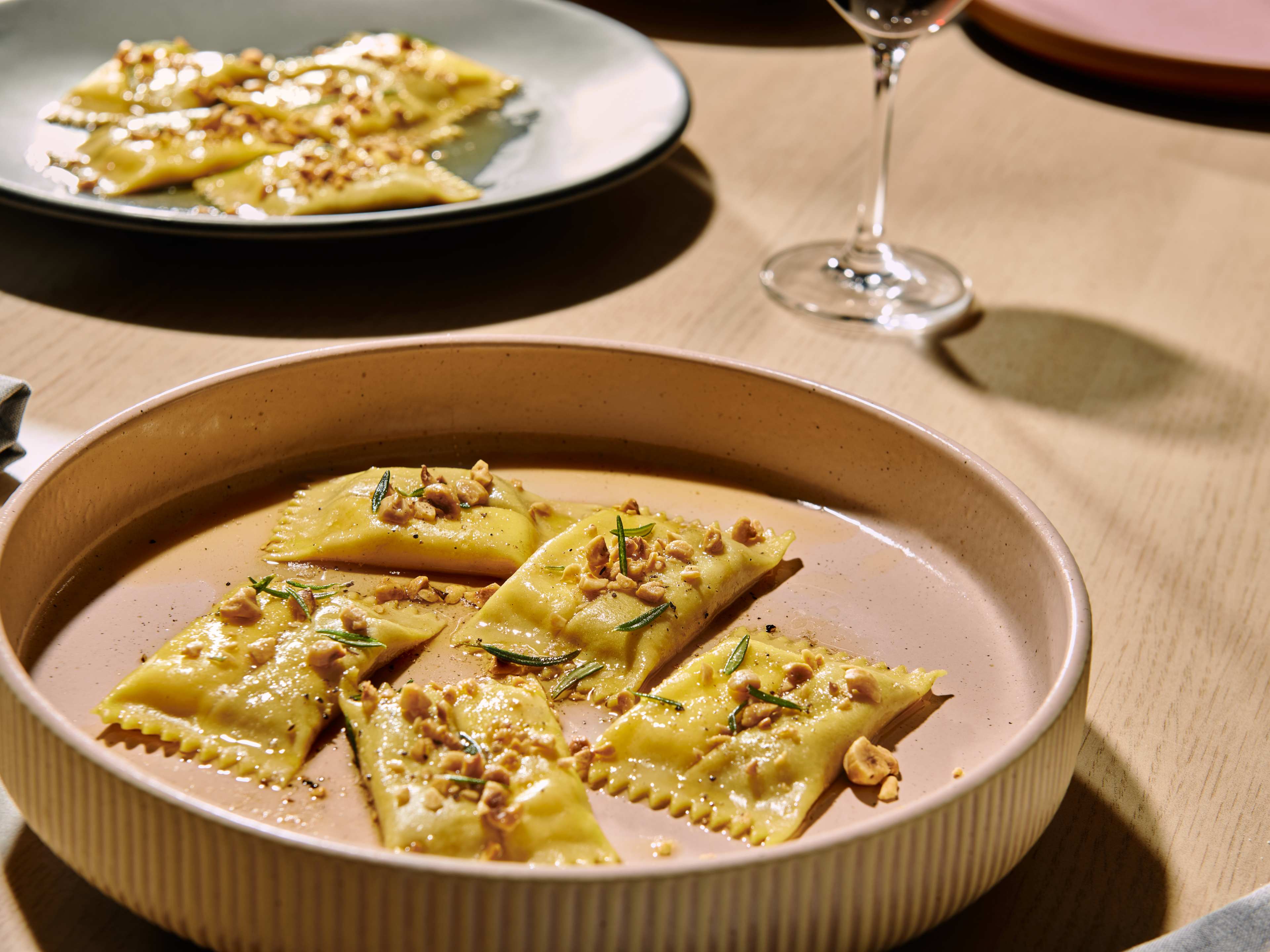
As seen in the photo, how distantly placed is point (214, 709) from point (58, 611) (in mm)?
311

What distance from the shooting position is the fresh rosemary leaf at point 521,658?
1.71m

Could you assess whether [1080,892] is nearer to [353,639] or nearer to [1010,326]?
[353,639]

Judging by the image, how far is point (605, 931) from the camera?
3.82 ft

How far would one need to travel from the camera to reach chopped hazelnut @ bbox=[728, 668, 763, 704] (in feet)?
5.45

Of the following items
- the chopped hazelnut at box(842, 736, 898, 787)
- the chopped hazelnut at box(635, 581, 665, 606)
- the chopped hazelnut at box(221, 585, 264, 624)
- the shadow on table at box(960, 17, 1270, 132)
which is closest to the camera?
the chopped hazelnut at box(842, 736, 898, 787)

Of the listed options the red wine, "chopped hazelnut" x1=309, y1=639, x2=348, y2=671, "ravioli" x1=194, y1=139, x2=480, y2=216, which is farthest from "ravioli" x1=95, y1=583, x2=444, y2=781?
the red wine

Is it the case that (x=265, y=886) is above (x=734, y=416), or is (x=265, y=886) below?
above

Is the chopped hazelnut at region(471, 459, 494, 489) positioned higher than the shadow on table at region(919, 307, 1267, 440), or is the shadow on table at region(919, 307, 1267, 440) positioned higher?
the chopped hazelnut at region(471, 459, 494, 489)

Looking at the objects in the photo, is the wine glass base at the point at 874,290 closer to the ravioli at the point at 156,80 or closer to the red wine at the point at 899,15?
the red wine at the point at 899,15

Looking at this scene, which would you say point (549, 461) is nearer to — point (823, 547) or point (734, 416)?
point (734, 416)

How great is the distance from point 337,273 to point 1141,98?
2872mm

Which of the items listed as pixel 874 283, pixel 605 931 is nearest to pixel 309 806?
pixel 605 931

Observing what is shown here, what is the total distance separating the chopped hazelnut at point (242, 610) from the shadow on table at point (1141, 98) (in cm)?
361

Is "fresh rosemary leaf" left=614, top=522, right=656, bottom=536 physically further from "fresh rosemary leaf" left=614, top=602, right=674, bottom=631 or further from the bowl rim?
the bowl rim
